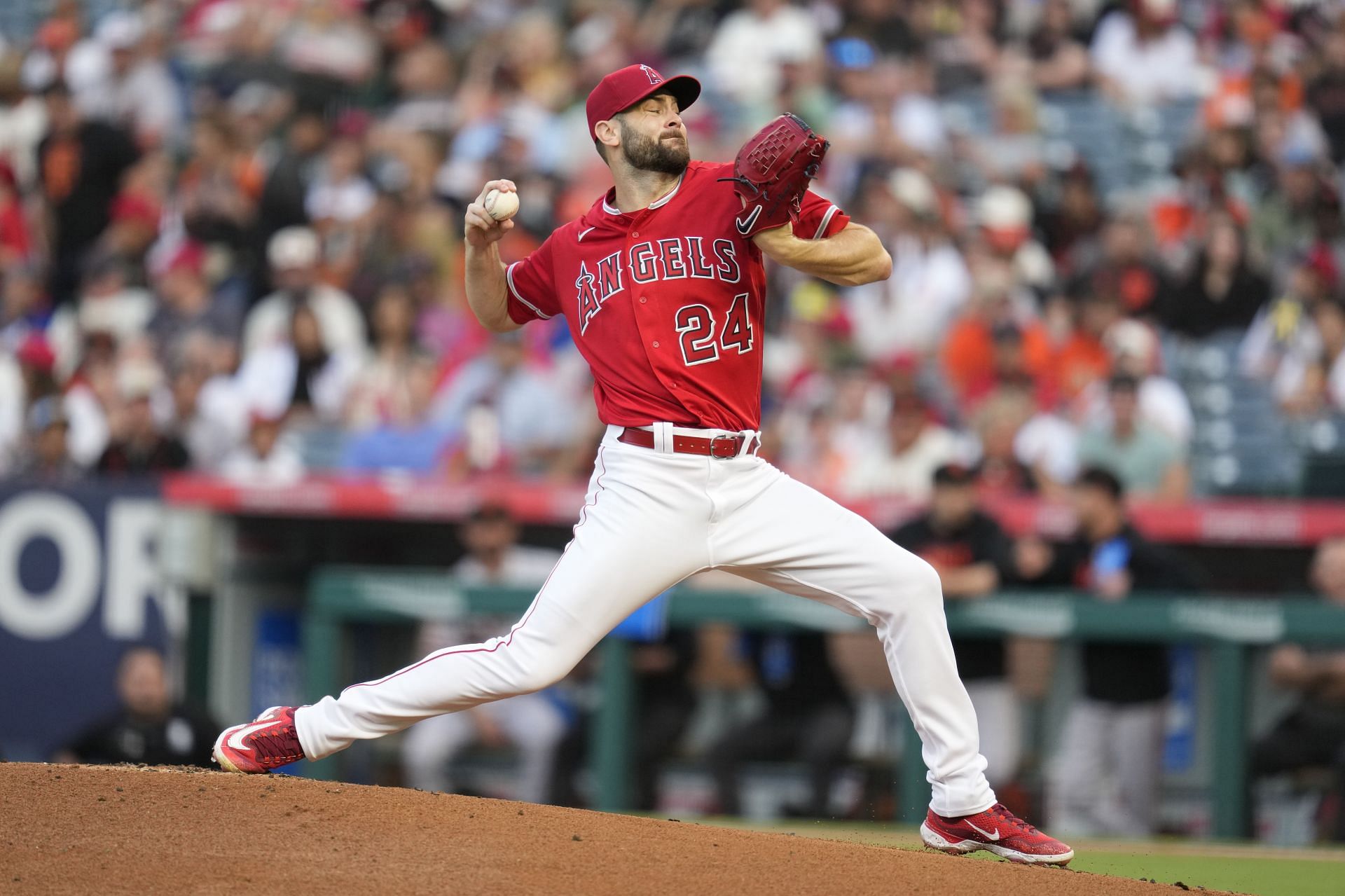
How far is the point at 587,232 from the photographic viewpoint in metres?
4.72

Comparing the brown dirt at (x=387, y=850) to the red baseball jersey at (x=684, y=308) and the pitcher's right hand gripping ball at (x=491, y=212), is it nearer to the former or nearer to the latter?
the red baseball jersey at (x=684, y=308)

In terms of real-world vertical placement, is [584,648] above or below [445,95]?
below

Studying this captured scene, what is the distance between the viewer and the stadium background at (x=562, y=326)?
8422 millimetres

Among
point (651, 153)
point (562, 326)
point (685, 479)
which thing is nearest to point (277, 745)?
point (685, 479)

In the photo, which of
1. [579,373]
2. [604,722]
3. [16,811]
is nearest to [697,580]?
[604,722]

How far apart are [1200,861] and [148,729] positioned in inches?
173

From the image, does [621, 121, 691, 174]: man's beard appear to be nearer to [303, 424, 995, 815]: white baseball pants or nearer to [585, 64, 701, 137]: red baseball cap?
[585, 64, 701, 137]: red baseball cap

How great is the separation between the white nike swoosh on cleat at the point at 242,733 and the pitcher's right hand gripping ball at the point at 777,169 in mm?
1887

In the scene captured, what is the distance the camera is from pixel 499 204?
15.0 ft

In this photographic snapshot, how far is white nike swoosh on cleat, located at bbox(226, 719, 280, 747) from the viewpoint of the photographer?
15.8 ft

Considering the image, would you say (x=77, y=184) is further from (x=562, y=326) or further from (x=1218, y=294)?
(x=1218, y=294)

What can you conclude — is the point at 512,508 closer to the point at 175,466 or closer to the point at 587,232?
the point at 175,466

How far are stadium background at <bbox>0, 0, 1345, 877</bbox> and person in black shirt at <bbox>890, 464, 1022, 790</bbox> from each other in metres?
0.13

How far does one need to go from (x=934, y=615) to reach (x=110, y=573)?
5.71 metres
